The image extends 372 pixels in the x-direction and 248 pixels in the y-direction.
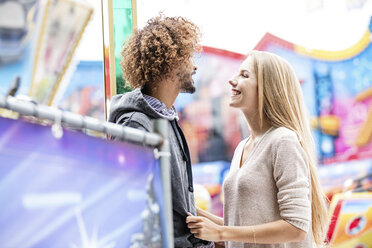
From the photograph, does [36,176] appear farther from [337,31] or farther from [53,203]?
[337,31]

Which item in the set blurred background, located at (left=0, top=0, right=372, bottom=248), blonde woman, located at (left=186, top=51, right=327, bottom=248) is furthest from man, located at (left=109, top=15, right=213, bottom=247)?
blurred background, located at (left=0, top=0, right=372, bottom=248)

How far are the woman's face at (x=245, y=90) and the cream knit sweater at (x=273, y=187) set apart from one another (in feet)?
0.36

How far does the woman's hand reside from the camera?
1.25 metres

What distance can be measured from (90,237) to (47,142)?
172 mm

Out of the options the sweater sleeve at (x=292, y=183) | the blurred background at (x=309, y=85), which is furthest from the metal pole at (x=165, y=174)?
the blurred background at (x=309, y=85)

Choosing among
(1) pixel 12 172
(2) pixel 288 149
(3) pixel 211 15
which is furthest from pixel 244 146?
(3) pixel 211 15

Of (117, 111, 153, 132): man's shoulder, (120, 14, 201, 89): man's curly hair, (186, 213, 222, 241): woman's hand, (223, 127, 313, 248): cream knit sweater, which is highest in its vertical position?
(120, 14, 201, 89): man's curly hair

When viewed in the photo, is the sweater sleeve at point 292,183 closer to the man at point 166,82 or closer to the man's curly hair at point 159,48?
the man at point 166,82

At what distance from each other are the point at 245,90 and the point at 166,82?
254 mm

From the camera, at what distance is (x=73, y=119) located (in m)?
0.76

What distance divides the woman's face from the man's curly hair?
7.0 inches

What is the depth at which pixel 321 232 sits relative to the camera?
4.81ft

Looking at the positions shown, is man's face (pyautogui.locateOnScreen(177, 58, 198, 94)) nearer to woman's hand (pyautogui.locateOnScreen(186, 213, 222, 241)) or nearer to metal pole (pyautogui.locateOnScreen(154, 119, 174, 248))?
woman's hand (pyautogui.locateOnScreen(186, 213, 222, 241))

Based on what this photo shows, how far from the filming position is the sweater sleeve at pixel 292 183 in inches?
50.4
